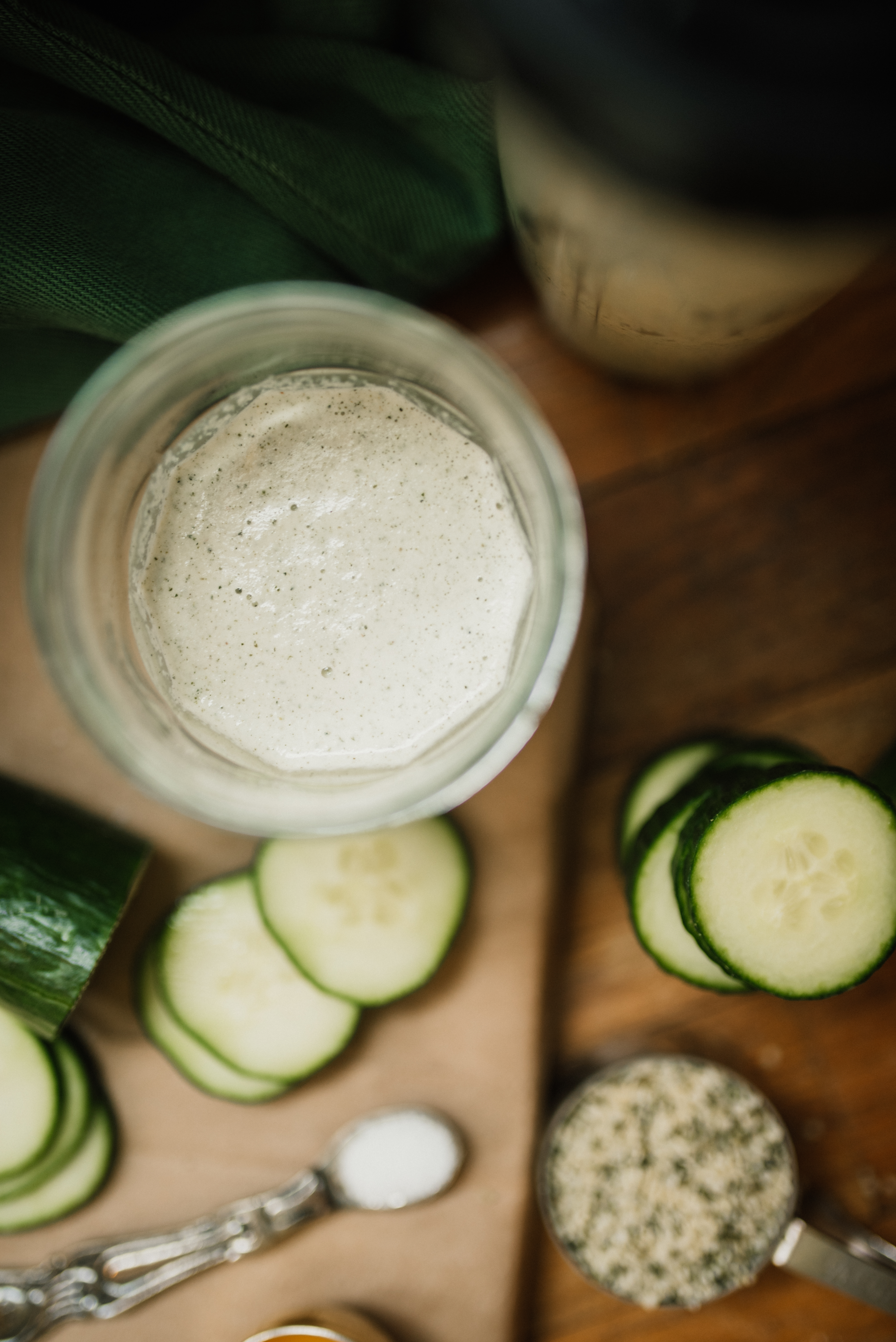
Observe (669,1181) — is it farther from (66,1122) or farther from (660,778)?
(66,1122)

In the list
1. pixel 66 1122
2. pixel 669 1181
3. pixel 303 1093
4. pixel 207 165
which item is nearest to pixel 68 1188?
pixel 66 1122

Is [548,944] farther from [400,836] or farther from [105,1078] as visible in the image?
[105,1078]

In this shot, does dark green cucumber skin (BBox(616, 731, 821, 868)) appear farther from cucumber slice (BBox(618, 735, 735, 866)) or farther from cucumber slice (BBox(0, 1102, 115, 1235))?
cucumber slice (BBox(0, 1102, 115, 1235))

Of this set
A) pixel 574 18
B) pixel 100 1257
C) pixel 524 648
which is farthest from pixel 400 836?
pixel 574 18

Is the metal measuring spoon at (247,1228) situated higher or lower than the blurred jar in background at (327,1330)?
higher

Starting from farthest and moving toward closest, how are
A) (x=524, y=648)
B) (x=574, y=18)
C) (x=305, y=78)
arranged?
1. (x=305, y=78)
2. (x=524, y=648)
3. (x=574, y=18)

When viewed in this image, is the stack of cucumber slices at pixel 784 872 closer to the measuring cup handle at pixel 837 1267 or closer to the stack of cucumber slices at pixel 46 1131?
the measuring cup handle at pixel 837 1267

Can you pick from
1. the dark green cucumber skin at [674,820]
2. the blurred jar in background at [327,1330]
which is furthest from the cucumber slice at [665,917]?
the blurred jar in background at [327,1330]
